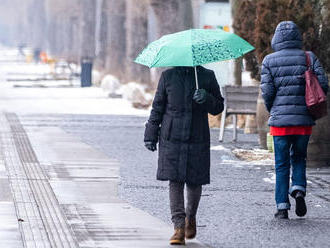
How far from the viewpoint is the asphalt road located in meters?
10.4

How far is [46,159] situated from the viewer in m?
16.5

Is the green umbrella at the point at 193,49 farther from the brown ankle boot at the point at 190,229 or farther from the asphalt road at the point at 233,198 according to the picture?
the asphalt road at the point at 233,198

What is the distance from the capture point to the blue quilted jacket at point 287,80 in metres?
11.4

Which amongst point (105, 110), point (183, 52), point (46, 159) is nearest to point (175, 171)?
point (183, 52)

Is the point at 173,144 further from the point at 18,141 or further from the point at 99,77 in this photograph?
the point at 99,77

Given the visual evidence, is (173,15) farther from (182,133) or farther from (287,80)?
(182,133)

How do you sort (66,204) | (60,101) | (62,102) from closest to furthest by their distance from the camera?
(66,204) < (62,102) < (60,101)

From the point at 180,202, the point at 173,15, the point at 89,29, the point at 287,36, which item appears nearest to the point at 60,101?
the point at 173,15

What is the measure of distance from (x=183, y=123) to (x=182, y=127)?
3 centimetres

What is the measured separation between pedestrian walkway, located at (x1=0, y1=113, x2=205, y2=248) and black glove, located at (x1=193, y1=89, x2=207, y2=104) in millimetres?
1130

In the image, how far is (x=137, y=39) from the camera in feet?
140

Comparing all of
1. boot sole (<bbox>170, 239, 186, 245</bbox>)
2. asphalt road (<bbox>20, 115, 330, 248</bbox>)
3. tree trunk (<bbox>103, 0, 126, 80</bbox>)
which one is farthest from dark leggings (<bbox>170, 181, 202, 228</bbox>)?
tree trunk (<bbox>103, 0, 126, 80</bbox>)

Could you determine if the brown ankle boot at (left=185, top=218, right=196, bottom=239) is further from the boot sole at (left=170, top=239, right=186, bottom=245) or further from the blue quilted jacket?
the blue quilted jacket

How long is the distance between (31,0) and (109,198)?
11292 centimetres
